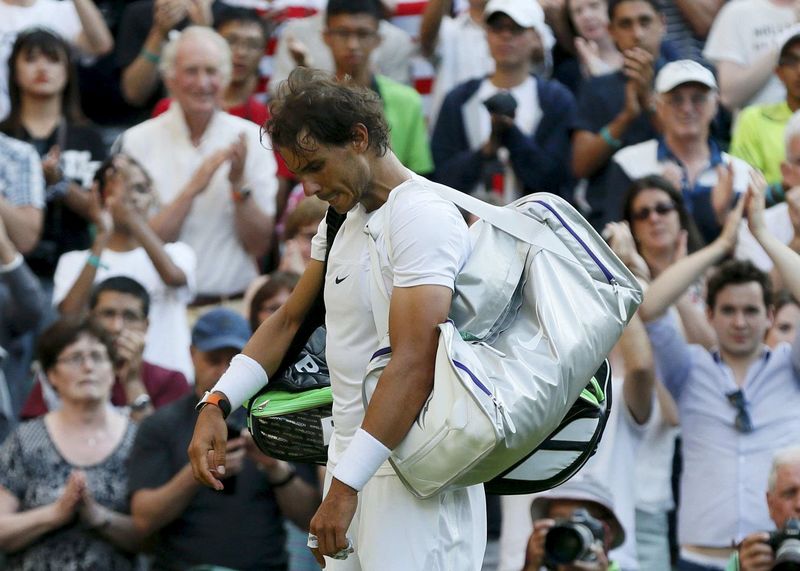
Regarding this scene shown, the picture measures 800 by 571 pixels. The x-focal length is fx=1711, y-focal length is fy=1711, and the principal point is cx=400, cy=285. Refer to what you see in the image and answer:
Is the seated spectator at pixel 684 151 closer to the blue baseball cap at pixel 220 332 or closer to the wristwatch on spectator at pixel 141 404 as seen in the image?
the blue baseball cap at pixel 220 332

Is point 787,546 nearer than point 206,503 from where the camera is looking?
Yes

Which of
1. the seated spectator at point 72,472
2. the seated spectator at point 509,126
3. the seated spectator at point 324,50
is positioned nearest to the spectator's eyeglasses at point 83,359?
the seated spectator at point 72,472

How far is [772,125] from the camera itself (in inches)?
326

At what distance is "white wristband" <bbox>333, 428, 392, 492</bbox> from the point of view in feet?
12.8

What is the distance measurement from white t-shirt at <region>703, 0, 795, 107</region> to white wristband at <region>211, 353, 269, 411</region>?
5.37 metres

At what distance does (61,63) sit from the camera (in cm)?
874

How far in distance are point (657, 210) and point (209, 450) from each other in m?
3.40

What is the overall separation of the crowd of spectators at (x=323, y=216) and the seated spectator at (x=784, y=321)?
1 cm

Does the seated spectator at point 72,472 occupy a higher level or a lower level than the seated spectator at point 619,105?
lower

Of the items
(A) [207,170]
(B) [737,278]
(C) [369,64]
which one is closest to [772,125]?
(B) [737,278]

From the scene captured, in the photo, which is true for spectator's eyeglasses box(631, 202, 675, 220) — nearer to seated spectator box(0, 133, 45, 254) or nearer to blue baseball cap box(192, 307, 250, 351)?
blue baseball cap box(192, 307, 250, 351)

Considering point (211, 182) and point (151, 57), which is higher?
point (151, 57)

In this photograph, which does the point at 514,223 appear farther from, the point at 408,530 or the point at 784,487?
the point at 784,487

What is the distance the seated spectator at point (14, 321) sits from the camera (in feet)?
25.0
